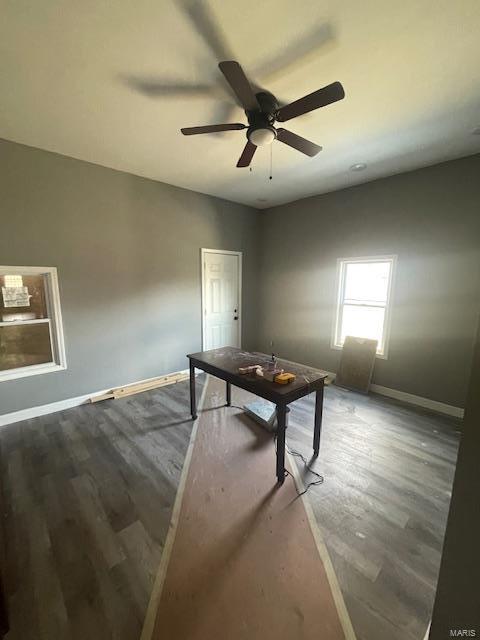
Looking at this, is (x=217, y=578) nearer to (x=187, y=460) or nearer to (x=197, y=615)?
(x=197, y=615)

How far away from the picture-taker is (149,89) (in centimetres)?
190

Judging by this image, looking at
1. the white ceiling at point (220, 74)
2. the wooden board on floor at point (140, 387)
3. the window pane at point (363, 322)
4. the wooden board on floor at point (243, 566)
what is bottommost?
the wooden board on floor at point (243, 566)

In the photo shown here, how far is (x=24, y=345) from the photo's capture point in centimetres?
300

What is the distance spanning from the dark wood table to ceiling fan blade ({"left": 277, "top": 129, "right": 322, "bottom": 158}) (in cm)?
190

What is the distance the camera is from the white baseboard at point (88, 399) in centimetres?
285

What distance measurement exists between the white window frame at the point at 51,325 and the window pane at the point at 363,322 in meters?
3.90

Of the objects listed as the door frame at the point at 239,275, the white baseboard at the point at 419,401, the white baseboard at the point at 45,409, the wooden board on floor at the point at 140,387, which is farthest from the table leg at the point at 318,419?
the white baseboard at the point at 45,409

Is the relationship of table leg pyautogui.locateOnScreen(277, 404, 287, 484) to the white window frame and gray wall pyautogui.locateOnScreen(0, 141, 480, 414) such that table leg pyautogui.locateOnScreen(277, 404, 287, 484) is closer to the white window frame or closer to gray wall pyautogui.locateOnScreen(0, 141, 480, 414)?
gray wall pyautogui.locateOnScreen(0, 141, 480, 414)

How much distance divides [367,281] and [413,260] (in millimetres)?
652

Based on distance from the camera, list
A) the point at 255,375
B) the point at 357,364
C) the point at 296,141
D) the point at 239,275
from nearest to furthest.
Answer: the point at 296,141 → the point at 255,375 → the point at 357,364 → the point at 239,275

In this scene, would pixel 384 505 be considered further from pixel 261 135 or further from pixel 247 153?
pixel 247 153

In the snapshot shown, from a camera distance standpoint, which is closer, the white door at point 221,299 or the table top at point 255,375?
the table top at point 255,375

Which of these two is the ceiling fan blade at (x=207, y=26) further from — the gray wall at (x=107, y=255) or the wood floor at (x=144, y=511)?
the wood floor at (x=144, y=511)

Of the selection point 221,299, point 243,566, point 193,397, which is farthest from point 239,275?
point 243,566
